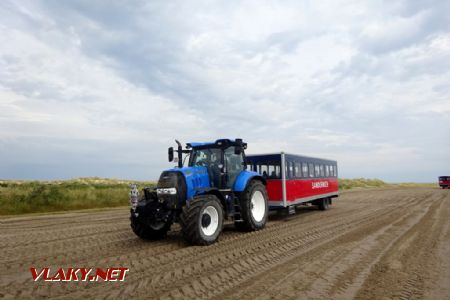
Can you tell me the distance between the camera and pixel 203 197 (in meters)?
7.71

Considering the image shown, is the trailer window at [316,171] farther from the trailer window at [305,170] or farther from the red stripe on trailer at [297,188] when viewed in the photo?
the trailer window at [305,170]

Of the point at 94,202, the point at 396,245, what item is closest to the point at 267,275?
the point at 396,245

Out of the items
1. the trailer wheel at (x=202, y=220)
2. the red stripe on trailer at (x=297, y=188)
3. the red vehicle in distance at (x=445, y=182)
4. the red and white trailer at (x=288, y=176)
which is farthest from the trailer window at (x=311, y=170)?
the red vehicle in distance at (x=445, y=182)

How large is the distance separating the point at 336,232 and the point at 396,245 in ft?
6.72

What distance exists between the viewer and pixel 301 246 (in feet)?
25.0

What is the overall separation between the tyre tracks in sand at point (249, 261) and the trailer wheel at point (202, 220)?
27cm

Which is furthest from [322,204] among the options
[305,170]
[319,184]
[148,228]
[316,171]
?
[148,228]

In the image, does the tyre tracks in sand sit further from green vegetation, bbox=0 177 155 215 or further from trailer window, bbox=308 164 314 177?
green vegetation, bbox=0 177 155 215

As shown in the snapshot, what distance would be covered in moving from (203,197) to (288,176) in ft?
17.3

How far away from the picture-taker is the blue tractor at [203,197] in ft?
25.1

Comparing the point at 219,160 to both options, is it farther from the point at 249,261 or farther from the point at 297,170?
the point at 297,170

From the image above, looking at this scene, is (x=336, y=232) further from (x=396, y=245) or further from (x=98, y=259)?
(x=98, y=259)

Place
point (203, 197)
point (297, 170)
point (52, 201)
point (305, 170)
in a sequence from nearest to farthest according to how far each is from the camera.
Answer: point (203, 197) → point (297, 170) → point (305, 170) → point (52, 201)

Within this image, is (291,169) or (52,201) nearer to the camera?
(291,169)
